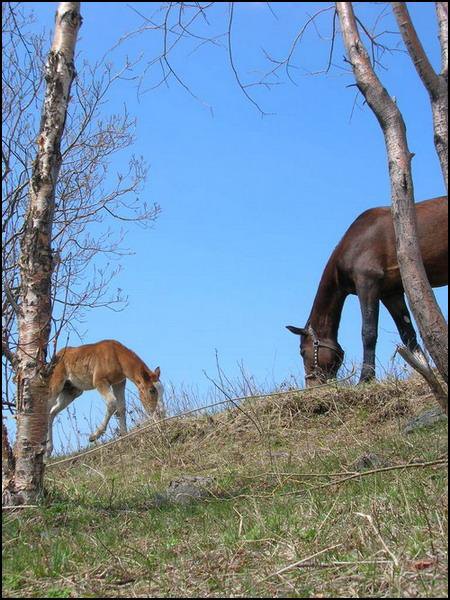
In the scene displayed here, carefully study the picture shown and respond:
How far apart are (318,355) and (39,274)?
25.3 ft

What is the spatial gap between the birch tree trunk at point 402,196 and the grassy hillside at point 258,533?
3.25 feet

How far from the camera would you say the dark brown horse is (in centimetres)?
1227

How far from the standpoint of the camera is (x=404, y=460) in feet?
21.9

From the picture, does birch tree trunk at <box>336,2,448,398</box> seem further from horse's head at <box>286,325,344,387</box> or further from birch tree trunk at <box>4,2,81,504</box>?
horse's head at <box>286,325,344,387</box>

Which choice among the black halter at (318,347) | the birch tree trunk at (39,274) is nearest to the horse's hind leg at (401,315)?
the black halter at (318,347)

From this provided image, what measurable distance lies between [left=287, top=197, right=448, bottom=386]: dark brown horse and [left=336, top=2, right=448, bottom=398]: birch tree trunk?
275 inches

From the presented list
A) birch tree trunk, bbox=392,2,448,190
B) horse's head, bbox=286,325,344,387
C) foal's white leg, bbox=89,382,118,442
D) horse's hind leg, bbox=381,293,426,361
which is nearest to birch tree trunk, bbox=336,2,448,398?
birch tree trunk, bbox=392,2,448,190

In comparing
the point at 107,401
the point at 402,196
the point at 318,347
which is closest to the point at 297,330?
the point at 318,347

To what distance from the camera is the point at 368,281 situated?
12.5m

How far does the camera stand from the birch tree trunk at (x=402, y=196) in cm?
467

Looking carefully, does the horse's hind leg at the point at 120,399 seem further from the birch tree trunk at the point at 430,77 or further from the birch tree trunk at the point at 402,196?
the birch tree trunk at the point at 430,77

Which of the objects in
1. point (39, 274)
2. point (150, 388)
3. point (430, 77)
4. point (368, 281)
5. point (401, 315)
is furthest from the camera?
point (150, 388)

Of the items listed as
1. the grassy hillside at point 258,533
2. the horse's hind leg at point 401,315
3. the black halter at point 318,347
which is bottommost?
the grassy hillside at point 258,533

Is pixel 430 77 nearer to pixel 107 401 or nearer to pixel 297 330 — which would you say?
pixel 297 330
